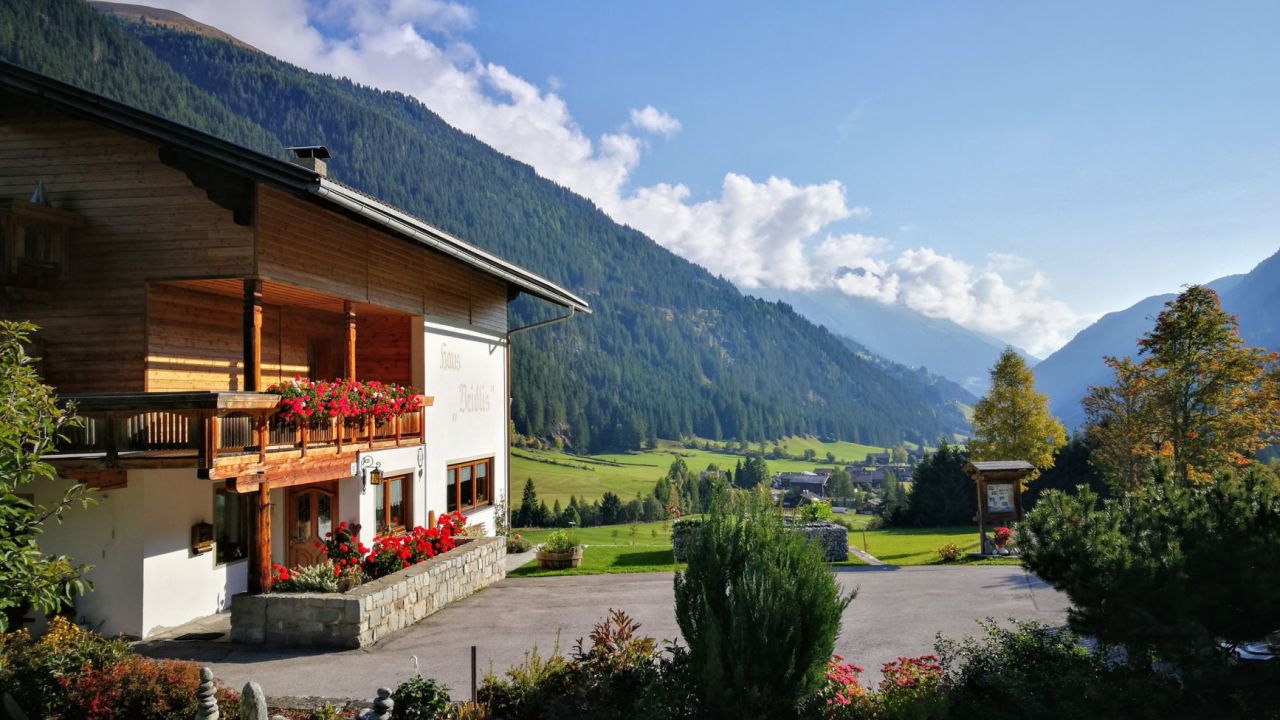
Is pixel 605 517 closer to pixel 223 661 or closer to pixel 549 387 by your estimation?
pixel 549 387

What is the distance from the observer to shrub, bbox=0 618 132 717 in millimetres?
8656

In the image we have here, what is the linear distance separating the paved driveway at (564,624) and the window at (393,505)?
8.51 feet

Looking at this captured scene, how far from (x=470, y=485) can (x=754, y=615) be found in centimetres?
1451

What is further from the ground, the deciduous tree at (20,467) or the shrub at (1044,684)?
the deciduous tree at (20,467)

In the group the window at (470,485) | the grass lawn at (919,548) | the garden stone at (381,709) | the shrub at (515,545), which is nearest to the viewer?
the garden stone at (381,709)

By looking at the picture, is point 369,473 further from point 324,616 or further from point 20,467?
point 20,467

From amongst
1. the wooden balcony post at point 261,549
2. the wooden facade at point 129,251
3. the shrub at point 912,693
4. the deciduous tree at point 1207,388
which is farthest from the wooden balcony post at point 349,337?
the deciduous tree at point 1207,388

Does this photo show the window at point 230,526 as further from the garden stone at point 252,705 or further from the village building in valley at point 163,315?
the garden stone at point 252,705

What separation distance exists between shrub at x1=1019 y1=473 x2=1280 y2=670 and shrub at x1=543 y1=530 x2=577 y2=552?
13358 mm

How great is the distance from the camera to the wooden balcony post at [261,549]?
39.0ft

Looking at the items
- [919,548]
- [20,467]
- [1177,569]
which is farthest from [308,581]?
[919,548]

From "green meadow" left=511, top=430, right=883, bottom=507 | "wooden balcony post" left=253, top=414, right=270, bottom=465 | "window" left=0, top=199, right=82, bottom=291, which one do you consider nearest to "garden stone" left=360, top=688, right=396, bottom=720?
"wooden balcony post" left=253, top=414, right=270, bottom=465

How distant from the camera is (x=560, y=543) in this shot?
19.4m

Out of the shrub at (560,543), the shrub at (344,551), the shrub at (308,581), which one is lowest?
the shrub at (560,543)
